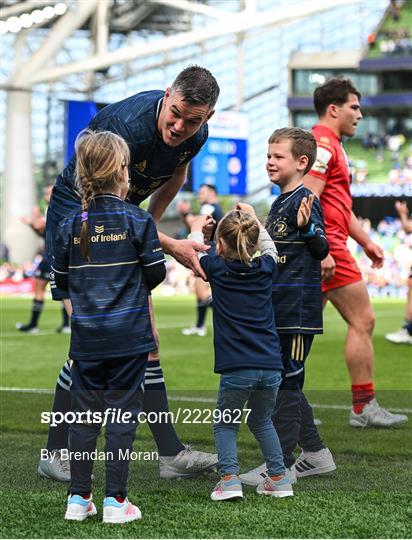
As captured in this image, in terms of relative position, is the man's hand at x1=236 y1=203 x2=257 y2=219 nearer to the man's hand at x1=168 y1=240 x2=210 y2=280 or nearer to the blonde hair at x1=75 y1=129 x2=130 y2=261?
the man's hand at x1=168 y1=240 x2=210 y2=280

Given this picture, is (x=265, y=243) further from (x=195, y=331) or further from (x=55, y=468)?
(x=195, y=331)

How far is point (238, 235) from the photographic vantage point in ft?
13.9

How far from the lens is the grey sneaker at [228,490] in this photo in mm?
4129

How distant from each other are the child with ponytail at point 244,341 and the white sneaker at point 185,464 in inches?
16.5

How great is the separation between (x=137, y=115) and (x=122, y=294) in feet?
3.13

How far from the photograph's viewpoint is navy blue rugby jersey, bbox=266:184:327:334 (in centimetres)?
474

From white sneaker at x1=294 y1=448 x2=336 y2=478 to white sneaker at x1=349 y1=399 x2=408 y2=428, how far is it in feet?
4.95

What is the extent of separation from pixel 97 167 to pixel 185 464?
151cm

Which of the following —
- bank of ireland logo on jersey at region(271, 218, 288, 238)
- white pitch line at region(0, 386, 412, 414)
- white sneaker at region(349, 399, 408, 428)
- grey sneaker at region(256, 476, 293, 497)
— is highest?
bank of ireland logo on jersey at region(271, 218, 288, 238)

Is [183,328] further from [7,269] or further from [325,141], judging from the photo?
[7,269]

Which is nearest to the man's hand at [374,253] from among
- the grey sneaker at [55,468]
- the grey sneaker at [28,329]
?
the grey sneaker at [55,468]

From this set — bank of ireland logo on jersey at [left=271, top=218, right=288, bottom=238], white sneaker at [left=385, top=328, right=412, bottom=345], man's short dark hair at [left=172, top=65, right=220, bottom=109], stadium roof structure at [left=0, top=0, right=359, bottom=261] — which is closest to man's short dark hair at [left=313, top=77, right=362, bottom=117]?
bank of ireland logo on jersey at [left=271, top=218, right=288, bottom=238]

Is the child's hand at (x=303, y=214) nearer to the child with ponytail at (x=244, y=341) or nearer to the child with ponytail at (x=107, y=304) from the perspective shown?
the child with ponytail at (x=244, y=341)

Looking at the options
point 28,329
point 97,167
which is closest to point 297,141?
point 97,167
